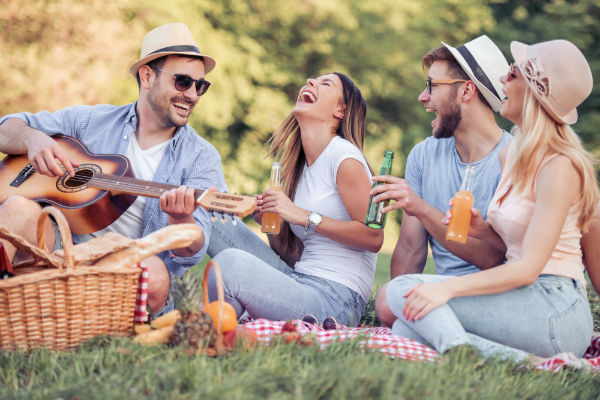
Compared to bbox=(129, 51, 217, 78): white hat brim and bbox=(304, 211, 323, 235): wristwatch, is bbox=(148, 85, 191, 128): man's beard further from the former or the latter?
bbox=(304, 211, 323, 235): wristwatch

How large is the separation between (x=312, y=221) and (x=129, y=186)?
43.4 inches

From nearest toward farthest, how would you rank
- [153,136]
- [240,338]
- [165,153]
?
[240,338] → [165,153] → [153,136]

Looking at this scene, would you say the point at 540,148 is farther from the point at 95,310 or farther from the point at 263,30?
the point at 263,30

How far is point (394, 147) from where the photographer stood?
1587cm

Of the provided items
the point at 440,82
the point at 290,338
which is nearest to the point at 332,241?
the point at 290,338

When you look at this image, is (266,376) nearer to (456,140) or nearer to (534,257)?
(534,257)

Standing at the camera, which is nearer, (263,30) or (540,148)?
(540,148)

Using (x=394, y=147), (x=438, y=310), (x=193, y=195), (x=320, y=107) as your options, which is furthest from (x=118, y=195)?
(x=394, y=147)

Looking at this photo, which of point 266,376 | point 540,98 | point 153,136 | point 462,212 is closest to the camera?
point 266,376

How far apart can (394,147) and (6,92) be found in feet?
32.6

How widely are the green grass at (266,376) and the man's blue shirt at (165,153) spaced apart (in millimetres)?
1214

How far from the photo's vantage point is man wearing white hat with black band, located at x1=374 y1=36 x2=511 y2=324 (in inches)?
138

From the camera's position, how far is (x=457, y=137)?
3625 millimetres

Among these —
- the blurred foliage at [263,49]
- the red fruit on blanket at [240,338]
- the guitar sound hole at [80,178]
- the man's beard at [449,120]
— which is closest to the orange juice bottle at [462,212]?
the man's beard at [449,120]
